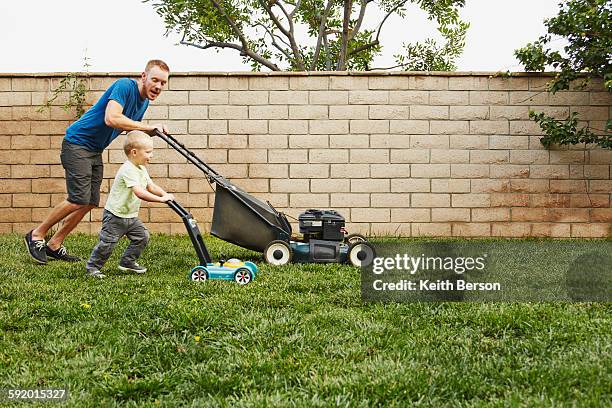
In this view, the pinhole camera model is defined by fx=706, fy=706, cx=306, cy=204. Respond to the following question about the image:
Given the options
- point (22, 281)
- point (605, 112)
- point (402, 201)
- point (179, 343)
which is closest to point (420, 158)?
point (402, 201)

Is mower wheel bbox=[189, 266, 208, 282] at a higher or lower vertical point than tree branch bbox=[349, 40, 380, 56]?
lower

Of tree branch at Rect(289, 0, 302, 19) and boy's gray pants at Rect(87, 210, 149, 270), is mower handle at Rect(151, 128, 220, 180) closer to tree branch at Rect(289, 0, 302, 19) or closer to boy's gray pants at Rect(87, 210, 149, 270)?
boy's gray pants at Rect(87, 210, 149, 270)

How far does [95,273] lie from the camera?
482 cm

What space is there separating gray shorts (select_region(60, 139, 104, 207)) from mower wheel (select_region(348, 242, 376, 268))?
2114mm

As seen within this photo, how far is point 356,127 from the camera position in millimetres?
8008

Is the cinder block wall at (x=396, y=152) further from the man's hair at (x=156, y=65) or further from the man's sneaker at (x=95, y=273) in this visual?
the man's sneaker at (x=95, y=273)

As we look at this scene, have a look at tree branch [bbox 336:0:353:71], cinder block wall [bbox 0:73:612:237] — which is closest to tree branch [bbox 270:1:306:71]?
tree branch [bbox 336:0:353:71]

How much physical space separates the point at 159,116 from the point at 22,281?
3788 mm

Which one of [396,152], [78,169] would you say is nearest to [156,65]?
[78,169]

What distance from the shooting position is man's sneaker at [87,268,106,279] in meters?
4.75

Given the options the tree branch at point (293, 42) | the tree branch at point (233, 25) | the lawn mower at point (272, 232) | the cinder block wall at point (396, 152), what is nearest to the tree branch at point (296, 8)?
the tree branch at point (293, 42)

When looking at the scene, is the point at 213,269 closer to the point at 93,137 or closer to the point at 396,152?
the point at 93,137

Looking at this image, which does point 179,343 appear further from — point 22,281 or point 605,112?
point 605,112

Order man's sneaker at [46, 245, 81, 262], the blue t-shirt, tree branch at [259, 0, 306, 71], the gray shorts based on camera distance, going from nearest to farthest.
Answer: the blue t-shirt < the gray shorts < man's sneaker at [46, 245, 81, 262] < tree branch at [259, 0, 306, 71]
